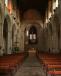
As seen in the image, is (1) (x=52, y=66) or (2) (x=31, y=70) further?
(2) (x=31, y=70)

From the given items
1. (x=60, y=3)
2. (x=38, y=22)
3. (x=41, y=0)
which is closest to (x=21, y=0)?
(x=41, y=0)

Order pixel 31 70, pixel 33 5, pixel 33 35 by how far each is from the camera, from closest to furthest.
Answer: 1. pixel 31 70
2. pixel 33 5
3. pixel 33 35

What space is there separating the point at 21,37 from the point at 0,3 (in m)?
23.5

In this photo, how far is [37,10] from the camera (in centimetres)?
4516

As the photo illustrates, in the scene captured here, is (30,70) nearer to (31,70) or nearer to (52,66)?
(31,70)

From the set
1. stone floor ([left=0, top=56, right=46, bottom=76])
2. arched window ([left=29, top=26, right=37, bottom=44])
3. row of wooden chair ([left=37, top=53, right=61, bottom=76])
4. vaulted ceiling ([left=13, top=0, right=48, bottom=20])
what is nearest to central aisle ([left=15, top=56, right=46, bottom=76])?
stone floor ([left=0, top=56, right=46, bottom=76])

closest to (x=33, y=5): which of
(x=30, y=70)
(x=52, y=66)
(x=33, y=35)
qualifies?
(x=33, y=35)

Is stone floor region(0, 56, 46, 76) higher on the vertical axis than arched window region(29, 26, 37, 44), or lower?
lower

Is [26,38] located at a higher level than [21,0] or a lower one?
lower

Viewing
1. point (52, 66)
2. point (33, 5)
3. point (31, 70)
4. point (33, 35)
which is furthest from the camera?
point (33, 35)

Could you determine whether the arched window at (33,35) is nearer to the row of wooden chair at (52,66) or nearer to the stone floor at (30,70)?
the stone floor at (30,70)

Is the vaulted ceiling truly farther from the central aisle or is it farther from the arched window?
the central aisle

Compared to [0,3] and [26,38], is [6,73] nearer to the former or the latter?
[0,3]

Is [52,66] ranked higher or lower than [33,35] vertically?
lower
